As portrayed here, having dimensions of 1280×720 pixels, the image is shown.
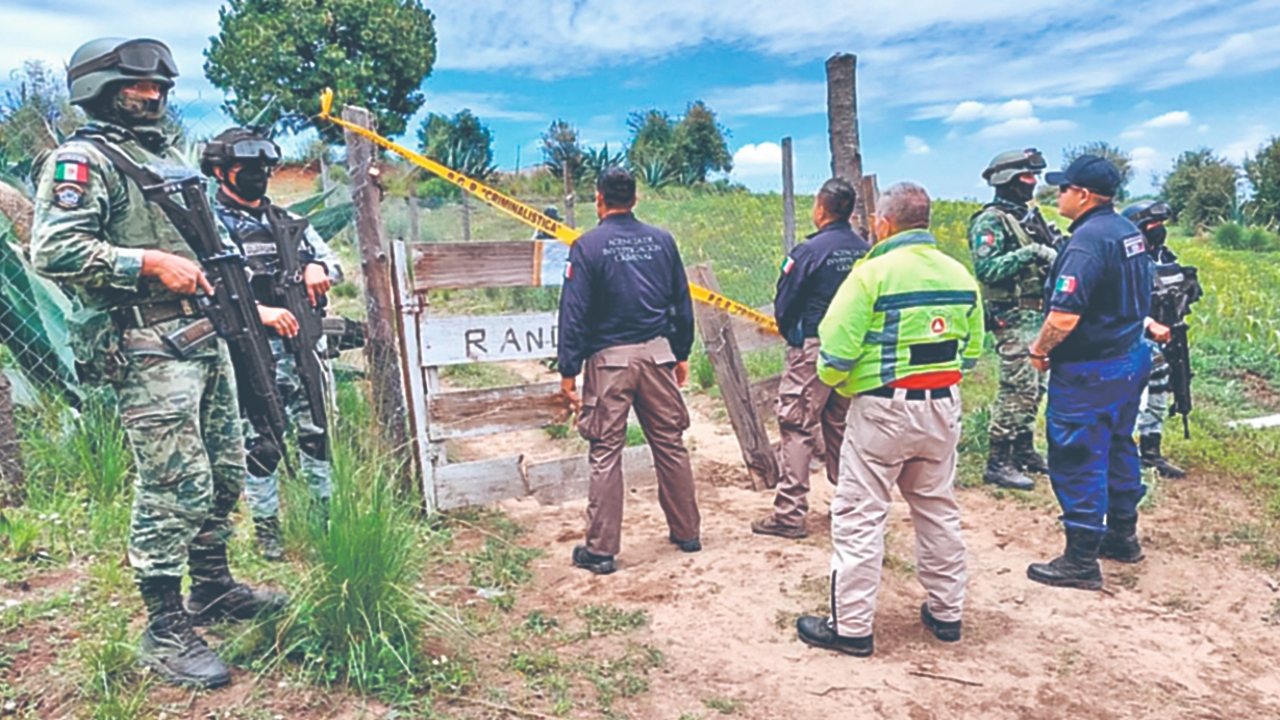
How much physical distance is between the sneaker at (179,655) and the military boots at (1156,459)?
563 cm

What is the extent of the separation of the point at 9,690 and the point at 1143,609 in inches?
174

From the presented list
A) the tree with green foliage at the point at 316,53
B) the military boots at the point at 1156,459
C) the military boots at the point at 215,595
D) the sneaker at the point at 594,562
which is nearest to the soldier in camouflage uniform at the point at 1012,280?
the military boots at the point at 1156,459

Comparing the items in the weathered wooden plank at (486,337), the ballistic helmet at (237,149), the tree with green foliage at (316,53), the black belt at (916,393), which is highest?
the tree with green foliage at (316,53)

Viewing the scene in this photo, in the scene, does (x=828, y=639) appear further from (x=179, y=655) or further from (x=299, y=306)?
(x=299, y=306)

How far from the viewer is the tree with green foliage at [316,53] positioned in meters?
30.0

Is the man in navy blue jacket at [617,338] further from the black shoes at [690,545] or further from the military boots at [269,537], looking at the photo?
the military boots at [269,537]

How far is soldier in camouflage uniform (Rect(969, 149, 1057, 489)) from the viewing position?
215 inches

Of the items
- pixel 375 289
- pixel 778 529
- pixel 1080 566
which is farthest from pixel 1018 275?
pixel 375 289

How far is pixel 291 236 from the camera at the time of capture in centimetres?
398

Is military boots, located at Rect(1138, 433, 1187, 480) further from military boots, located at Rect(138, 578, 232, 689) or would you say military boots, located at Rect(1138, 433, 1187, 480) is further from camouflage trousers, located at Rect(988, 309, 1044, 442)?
military boots, located at Rect(138, 578, 232, 689)

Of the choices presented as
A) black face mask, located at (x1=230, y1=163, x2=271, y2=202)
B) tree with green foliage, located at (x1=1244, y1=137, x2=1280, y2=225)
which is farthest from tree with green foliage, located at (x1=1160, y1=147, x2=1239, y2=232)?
black face mask, located at (x1=230, y1=163, x2=271, y2=202)

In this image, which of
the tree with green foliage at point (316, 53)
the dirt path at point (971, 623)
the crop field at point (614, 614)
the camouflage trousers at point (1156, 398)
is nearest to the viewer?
the crop field at point (614, 614)

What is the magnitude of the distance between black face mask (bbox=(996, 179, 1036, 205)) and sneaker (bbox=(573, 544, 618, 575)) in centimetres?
335

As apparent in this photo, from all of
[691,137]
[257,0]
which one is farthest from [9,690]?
[257,0]
